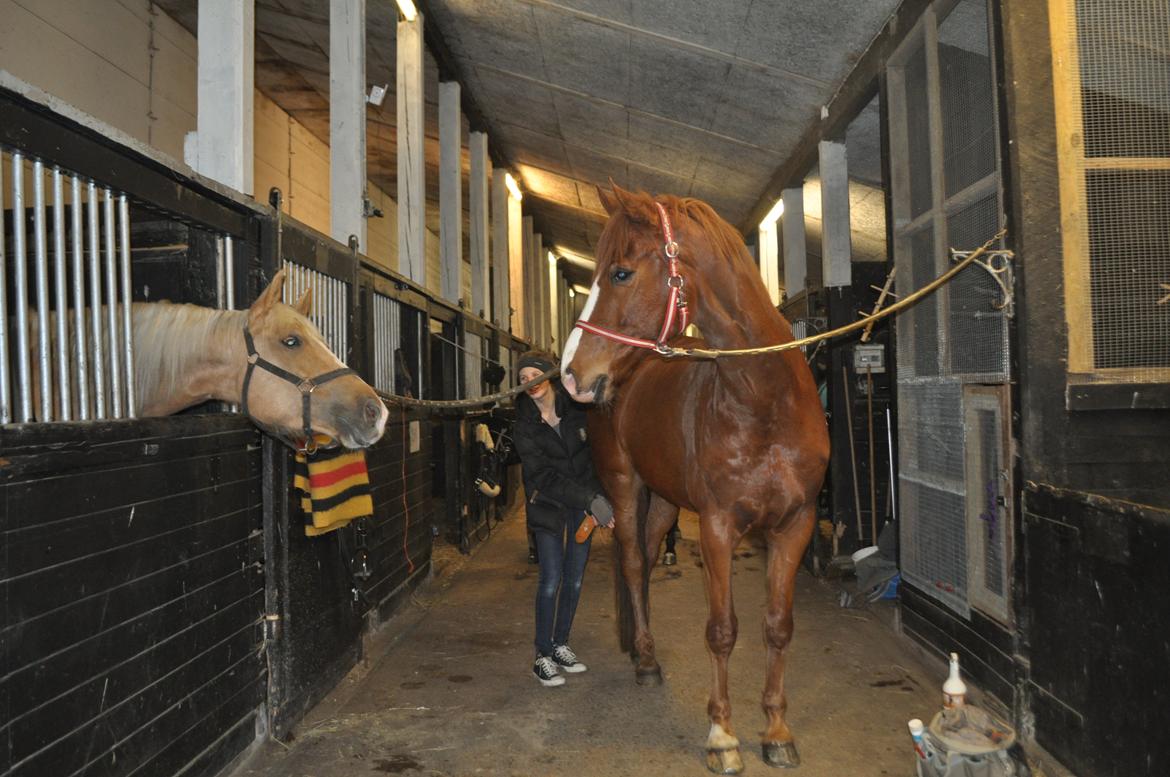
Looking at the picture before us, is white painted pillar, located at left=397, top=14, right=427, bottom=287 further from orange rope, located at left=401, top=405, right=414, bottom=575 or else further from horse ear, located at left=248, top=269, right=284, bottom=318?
horse ear, located at left=248, top=269, right=284, bottom=318

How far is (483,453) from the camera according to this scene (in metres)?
6.41

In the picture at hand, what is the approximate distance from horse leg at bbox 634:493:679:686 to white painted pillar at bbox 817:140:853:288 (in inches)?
99.0

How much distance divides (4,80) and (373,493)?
281 centimetres

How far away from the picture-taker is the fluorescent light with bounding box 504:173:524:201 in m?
10.9

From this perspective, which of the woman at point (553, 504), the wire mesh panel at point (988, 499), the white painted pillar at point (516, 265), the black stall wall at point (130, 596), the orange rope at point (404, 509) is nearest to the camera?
the black stall wall at point (130, 596)

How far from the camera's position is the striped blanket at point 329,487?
2.94m

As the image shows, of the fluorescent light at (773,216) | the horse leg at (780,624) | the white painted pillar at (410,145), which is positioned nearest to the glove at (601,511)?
the horse leg at (780,624)

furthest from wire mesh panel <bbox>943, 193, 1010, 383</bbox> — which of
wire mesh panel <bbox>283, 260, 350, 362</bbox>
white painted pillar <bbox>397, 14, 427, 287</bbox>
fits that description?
white painted pillar <bbox>397, 14, 427, 287</bbox>

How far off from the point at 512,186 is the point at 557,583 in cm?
894

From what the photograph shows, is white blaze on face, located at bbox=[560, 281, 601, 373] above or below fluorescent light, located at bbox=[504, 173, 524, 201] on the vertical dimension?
below

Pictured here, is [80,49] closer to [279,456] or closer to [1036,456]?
[279,456]

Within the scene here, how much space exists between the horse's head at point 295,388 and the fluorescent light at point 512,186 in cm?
865

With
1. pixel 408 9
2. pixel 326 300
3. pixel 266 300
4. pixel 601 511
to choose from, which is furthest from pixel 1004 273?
pixel 408 9

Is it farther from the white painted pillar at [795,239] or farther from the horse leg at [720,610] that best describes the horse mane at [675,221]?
the white painted pillar at [795,239]
